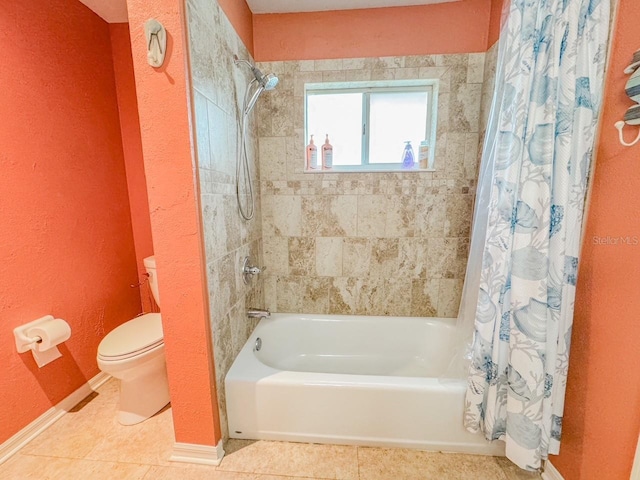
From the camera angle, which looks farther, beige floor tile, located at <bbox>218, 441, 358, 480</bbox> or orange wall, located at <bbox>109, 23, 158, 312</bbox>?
orange wall, located at <bbox>109, 23, 158, 312</bbox>

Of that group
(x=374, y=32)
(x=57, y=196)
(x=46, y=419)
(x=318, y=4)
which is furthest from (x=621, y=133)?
(x=46, y=419)

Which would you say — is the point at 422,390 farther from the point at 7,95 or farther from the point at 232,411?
the point at 7,95

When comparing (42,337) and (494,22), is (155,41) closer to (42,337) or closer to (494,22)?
(42,337)

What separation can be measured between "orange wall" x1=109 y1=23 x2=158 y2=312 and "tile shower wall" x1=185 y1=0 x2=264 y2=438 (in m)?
0.89

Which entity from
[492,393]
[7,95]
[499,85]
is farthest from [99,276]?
[499,85]

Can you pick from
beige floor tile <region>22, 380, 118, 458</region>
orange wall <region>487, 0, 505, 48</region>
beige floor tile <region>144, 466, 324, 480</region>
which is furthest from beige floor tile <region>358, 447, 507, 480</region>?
orange wall <region>487, 0, 505, 48</region>

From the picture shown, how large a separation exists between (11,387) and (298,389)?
140 cm

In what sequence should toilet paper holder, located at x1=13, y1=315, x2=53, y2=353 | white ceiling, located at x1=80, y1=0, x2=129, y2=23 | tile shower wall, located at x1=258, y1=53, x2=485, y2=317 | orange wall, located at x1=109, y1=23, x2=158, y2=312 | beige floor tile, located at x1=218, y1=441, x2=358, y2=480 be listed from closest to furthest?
beige floor tile, located at x1=218, y1=441, x2=358, y2=480 → toilet paper holder, located at x1=13, y1=315, x2=53, y2=353 → white ceiling, located at x1=80, y1=0, x2=129, y2=23 → tile shower wall, located at x1=258, y1=53, x2=485, y2=317 → orange wall, located at x1=109, y1=23, x2=158, y2=312

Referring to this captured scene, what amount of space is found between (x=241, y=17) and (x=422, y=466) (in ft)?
8.39

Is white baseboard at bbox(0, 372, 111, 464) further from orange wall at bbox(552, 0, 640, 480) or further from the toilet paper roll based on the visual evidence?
orange wall at bbox(552, 0, 640, 480)

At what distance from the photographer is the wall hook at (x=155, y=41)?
0.90 metres

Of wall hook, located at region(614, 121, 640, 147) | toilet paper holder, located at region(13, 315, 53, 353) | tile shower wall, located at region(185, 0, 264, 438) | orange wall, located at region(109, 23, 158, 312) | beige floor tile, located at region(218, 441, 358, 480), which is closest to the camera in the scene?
wall hook, located at region(614, 121, 640, 147)

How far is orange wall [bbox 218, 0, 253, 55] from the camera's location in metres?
1.35

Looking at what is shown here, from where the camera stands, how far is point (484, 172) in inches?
45.7
